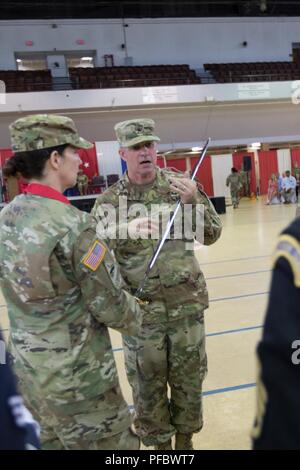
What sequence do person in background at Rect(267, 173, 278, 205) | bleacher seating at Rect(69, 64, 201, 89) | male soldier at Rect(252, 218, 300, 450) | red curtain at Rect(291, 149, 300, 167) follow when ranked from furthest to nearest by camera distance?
red curtain at Rect(291, 149, 300, 167) → bleacher seating at Rect(69, 64, 201, 89) → person in background at Rect(267, 173, 278, 205) → male soldier at Rect(252, 218, 300, 450)

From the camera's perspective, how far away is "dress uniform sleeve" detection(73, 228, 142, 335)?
1432 mm

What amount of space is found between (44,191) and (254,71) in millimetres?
20224

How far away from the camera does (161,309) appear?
87.0 inches

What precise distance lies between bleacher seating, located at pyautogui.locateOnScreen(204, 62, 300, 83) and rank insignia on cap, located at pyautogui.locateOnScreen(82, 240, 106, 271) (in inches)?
721

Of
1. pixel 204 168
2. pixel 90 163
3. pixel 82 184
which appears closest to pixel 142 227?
pixel 82 184

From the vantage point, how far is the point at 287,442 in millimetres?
560

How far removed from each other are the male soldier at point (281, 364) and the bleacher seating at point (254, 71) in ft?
62.5

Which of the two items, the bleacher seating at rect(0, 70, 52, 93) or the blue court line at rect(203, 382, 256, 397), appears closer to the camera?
the blue court line at rect(203, 382, 256, 397)

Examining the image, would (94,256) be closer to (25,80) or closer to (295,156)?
(25,80)

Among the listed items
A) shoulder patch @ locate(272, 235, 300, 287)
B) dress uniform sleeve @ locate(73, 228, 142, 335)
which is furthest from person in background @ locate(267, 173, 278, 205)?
shoulder patch @ locate(272, 235, 300, 287)

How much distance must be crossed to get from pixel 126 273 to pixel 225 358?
5.41ft

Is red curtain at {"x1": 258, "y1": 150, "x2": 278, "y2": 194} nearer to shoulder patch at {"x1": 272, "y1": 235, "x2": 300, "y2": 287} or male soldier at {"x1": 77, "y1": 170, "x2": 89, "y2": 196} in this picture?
male soldier at {"x1": 77, "y1": 170, "x2": 89, "y2": 196}

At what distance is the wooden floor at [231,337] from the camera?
2.61 metres
